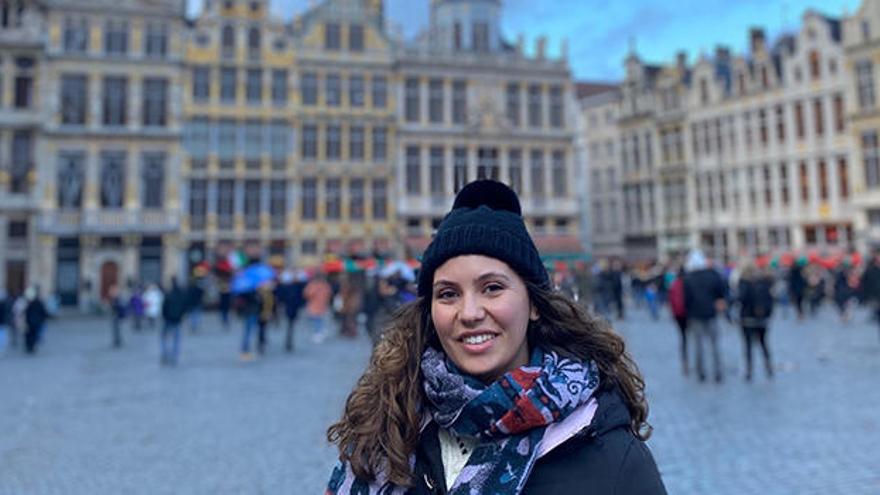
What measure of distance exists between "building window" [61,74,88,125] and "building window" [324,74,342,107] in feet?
36.2

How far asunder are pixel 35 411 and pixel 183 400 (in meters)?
1.61

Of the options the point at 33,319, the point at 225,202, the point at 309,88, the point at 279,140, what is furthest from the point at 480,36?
the point at 33,319

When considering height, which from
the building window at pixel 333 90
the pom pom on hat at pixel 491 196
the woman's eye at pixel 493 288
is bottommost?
the woman's eye at pixel 493 288

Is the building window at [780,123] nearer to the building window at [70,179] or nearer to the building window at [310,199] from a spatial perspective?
the building window at [310,199]

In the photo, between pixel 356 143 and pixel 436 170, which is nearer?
pixel 356 143

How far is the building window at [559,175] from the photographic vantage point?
37.0 meters

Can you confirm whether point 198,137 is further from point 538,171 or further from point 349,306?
point 349,306

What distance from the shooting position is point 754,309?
29.1 ft

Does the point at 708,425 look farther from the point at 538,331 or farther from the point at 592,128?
the point at 592,128

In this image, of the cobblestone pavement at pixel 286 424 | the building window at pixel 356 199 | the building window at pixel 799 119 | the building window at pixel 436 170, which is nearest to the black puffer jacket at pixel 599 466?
the cobblestone pavement at pixel 286 424

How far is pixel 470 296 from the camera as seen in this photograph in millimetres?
1515

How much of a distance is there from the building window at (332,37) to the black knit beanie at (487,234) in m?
34.0

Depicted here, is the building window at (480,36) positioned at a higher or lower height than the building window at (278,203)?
higher

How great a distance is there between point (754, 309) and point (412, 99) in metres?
28.0
